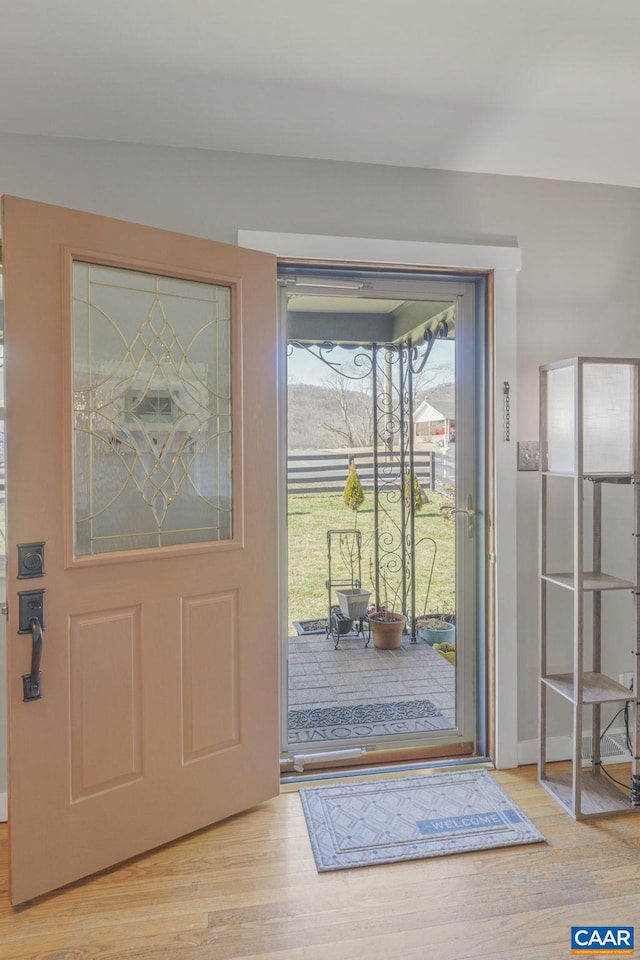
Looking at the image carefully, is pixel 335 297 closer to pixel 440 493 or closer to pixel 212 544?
pixel 440 493

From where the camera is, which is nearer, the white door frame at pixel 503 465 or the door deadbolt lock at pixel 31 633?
the door deadbolt lock at pixel 31 633

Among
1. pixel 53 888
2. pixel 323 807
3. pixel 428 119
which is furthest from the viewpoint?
pixel 323 807

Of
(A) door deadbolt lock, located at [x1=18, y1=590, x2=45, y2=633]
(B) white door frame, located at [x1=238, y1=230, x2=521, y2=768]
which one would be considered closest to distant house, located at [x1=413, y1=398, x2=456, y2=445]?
(B) white door frame, located at [x1=238, y1=230, x2=521, y2=768]

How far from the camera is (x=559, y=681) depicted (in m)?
2.47

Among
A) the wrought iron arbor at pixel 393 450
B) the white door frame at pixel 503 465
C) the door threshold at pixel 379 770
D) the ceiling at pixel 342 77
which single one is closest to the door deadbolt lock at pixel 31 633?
the door threshold at pixel 379 770

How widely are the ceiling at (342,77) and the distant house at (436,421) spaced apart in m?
1.02

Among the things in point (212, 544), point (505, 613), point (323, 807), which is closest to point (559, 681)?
point (505, 613)

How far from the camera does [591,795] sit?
7.83ft

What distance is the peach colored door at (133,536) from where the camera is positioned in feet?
6.02

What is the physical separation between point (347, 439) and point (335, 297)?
634mm

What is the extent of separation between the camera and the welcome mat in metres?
2.72

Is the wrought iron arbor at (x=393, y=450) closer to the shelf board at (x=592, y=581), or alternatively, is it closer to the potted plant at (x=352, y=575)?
the potted plant at (x=352, y=575)

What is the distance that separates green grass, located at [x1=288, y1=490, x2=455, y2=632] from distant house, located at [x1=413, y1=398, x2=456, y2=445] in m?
0.26

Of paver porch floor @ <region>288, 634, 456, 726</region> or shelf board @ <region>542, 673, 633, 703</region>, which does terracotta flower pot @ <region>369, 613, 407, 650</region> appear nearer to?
paver porch floor @ <region>288, 634, 456, 726</region>
